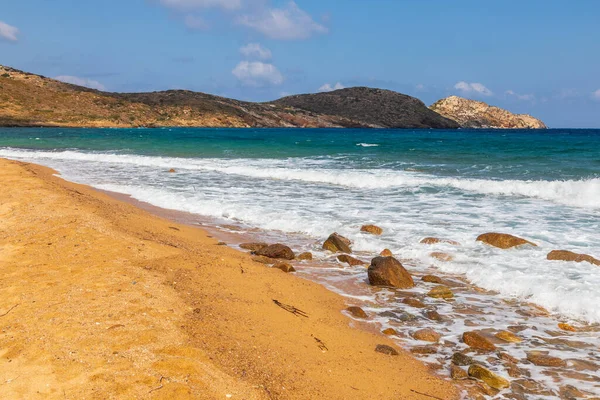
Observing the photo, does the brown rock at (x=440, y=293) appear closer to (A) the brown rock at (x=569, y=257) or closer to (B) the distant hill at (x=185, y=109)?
(A) the brown rock at (x=569, y=257)

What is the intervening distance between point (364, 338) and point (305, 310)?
968mm

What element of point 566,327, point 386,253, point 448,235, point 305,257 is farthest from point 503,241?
point 305,257

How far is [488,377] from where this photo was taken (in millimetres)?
4383

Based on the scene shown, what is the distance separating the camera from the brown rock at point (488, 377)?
14.1 ft

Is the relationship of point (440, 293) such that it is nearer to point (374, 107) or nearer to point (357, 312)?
point (357, 312)

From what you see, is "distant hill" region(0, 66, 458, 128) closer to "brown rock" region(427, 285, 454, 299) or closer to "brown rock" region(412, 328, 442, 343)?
"brown rock" region(427, 285, 454, 299)

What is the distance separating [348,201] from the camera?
14.9 metres

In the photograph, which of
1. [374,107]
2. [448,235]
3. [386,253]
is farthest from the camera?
[374,107]

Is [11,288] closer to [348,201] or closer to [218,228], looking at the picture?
[218,228]

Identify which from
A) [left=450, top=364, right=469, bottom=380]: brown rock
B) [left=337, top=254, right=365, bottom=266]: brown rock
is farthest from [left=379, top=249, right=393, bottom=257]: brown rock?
[left=450, top=364, right=469, bottom=380]: brown rock

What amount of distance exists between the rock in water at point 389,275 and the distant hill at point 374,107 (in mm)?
125948

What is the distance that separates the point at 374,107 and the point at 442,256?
138738 mm

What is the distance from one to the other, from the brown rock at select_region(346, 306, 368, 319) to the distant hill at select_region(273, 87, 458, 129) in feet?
417

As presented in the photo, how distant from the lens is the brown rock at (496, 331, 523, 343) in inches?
208
